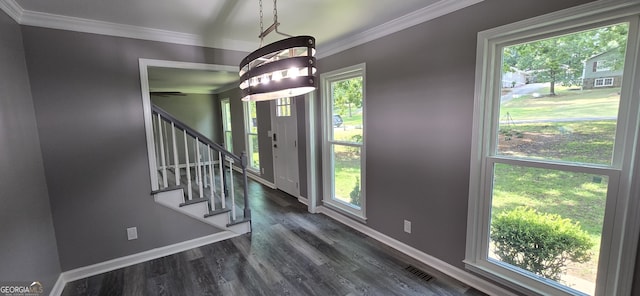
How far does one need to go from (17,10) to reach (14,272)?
6.25 feet

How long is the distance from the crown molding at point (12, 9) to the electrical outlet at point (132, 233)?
1.96 meters

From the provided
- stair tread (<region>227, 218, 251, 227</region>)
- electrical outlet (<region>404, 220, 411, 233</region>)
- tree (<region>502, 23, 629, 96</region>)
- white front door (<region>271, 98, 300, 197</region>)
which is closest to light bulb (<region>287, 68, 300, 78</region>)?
tree (<region>502, 23, 629, 96</region>)

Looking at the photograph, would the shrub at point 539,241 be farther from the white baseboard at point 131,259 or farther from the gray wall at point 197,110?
the gray wall at point 197,110

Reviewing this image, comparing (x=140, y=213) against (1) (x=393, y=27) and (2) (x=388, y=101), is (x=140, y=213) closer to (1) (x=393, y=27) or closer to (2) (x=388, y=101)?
(2) (x=388, y=101)

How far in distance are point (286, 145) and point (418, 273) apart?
2911 mm

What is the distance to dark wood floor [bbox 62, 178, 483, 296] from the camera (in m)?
2.15

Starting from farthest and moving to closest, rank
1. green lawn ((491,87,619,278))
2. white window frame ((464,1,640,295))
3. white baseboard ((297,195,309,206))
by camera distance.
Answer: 1. white baseboard ((297,195,309,206))
2. green lawn ((491,87,619,278))
3. white window frame ((464,1,640,295))

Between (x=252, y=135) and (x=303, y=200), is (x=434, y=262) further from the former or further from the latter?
(x=252, y=135)

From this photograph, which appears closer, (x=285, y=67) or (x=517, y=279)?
(x=285, y=67)

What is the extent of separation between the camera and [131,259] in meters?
2.59

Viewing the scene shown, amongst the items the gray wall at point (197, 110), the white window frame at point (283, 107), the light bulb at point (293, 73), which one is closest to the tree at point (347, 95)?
the white window frame at point (283, 107)

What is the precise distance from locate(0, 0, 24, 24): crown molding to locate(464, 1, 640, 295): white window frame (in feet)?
11.2

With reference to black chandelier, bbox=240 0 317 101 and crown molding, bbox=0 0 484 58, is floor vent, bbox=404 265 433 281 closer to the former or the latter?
black chandelier, bbox=240 0 317 101

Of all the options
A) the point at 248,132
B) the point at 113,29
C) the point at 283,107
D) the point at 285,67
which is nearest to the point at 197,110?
the point at 248,132
